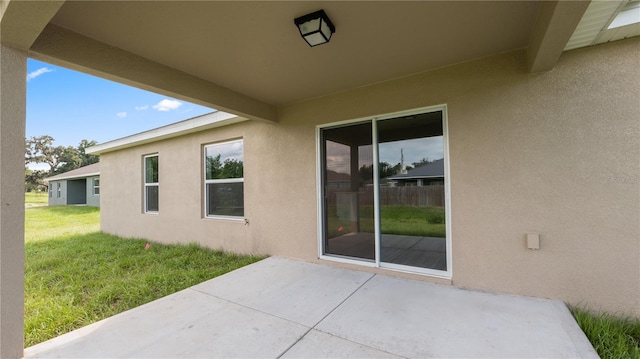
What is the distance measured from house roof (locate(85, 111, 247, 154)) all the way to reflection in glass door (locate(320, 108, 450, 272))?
6.89 ft

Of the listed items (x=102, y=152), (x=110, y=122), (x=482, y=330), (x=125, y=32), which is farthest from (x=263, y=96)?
(x=110, y=122)

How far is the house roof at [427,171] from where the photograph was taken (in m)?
3.30

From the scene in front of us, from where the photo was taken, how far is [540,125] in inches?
Answer: 105

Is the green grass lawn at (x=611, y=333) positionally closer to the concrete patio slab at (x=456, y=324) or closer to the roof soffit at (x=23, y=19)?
the concrete patio slab at (x=456, y=324)

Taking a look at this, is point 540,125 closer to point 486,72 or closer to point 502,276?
point 486,72

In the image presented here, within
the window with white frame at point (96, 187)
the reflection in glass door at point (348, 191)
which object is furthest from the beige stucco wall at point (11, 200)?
the window with white frame at point (96, 187)

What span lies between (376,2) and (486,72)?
1.72 metres

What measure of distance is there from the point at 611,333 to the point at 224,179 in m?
5.64

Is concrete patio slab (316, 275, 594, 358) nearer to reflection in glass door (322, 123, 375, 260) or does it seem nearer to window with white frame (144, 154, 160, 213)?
reflection in glass door (322, 123, 375, 260)

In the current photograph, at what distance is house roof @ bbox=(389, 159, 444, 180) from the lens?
330 centimetres

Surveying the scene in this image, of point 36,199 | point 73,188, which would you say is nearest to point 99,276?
point 73,188

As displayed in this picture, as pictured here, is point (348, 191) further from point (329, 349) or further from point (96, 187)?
point (96, 187)

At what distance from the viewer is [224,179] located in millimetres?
5422

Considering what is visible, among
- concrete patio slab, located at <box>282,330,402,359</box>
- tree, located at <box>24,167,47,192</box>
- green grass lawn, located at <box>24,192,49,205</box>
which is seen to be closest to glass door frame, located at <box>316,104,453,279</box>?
concrete patio slab, located at <box>282,330,402,359</box>
